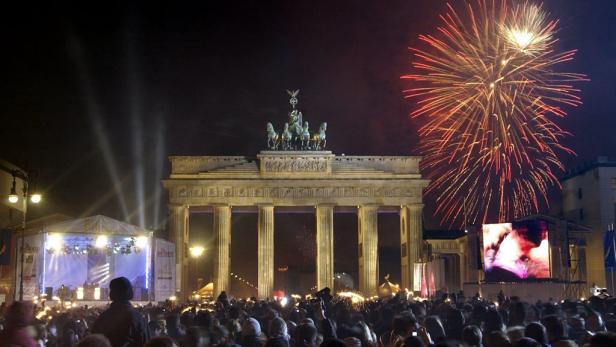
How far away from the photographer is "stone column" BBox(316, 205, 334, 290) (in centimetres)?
6794

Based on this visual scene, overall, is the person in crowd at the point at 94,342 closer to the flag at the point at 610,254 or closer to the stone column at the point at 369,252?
the flag at the point at 610,254

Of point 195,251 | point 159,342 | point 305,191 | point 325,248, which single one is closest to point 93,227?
point 159,342

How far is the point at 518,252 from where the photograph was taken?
39.7 meters

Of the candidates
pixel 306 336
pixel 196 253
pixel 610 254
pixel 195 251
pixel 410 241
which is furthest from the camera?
pixel 196 253

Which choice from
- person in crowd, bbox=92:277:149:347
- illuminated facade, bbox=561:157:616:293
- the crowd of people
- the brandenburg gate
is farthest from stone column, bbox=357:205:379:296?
person in crowd, bbox=92:277:149:347

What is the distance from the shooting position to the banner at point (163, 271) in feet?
135

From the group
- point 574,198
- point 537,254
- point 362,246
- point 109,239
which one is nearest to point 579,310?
point 537,254

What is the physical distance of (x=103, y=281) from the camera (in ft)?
142

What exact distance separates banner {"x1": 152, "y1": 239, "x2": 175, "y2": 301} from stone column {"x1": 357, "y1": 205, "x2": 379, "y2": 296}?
28.4 metres

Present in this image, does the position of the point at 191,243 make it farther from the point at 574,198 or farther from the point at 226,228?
the point at 574,198

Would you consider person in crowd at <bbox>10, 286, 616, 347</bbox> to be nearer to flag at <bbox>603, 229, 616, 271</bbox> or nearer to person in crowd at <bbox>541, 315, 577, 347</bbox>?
person in crowd at <bbox>541, 315, 577, 347</bbox>

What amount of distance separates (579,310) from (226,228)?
53.4 m

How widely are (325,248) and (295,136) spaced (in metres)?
10.7

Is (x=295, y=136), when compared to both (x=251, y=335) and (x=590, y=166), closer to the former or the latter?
(x=590, y=166)
